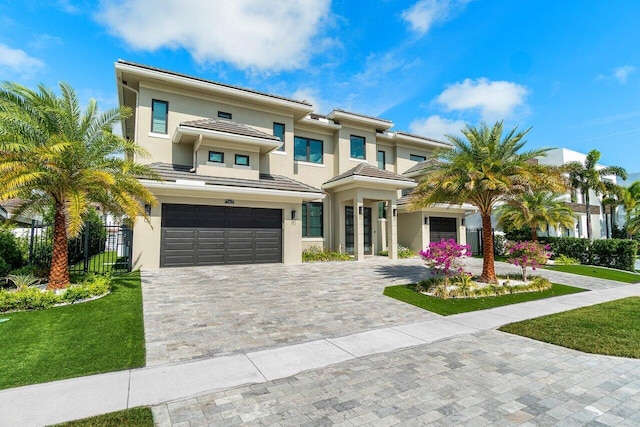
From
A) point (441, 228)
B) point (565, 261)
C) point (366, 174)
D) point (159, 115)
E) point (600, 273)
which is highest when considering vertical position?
point (159, 115)

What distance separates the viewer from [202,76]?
16438 millimetres

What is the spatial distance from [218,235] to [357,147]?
11450 mm

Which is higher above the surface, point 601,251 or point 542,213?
point 542,213

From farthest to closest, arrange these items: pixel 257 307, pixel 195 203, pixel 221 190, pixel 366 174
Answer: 1. pixel 366 174
2. pixel 195 203
3. pixel 221 190
4. pixel 257 307

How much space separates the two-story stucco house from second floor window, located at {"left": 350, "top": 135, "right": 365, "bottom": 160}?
7 cm

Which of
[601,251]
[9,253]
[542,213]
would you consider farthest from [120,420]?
[601,251]

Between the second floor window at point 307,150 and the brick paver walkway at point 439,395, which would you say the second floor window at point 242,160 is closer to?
the second floor window at point 307,150

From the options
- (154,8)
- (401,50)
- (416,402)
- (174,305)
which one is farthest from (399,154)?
(416,402)

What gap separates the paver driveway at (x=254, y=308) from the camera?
19.8ft

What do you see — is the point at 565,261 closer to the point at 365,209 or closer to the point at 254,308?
the point at 365,209

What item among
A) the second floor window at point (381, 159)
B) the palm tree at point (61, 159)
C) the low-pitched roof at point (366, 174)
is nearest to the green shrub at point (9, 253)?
the palm tree at point (61, 159)

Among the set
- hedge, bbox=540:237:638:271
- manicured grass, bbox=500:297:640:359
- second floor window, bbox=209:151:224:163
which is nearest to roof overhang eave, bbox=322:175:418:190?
second floor window, bbox=209:151:224:163

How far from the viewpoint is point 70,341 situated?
18.9ft

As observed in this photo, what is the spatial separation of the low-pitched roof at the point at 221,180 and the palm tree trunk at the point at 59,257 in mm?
4722
